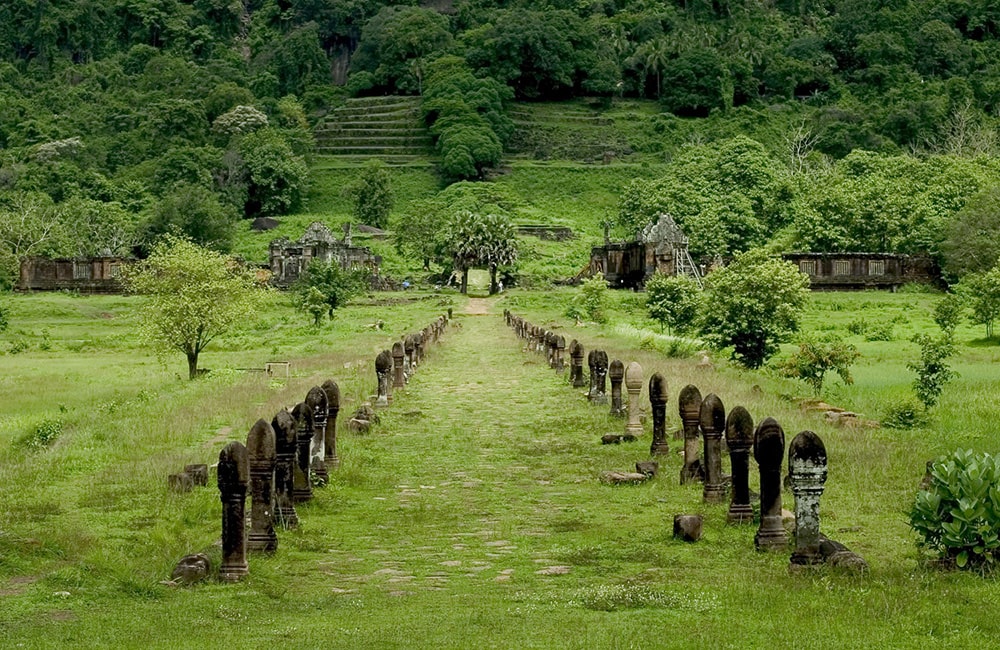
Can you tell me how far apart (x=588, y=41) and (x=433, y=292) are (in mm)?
86312

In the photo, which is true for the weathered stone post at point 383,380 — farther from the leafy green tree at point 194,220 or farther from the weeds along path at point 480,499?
the leafy green tree at point 194,220

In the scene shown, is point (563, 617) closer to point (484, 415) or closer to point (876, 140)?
point (484, 415)

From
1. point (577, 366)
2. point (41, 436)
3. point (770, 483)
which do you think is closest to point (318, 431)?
point (41, 436)

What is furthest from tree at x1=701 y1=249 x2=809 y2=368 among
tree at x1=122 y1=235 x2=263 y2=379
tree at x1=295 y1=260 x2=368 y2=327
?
tree at x1=295 y1=260 x2=368 y2=327

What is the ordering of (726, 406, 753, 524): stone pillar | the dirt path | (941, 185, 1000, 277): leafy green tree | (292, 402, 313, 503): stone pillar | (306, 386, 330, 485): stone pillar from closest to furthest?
(726, 406, 753, 524): stone pillar
(292, 402, 313, 503): stone pillar
(306, 386, 330, 485): stone pillar
(941, 185, 1000, 277): leafy green tree
the dirt path

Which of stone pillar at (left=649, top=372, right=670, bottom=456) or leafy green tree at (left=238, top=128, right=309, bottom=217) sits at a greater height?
leafy green tree at (left=238, top=128, right=309, bottom=217)

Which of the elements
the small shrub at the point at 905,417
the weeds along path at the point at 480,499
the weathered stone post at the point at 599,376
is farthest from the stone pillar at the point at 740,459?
the weathered stone post at the point at 599,376

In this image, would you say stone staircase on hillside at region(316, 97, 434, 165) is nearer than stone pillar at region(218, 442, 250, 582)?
No

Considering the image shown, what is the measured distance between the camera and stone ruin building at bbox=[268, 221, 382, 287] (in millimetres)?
80875

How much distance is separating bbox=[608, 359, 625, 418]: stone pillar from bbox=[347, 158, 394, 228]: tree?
84858mm

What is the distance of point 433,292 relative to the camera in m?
76.7

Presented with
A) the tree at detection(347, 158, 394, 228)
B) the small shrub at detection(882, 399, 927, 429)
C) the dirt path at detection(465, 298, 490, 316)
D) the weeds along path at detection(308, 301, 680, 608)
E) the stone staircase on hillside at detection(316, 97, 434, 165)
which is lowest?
the weeds along path at detection(308, 301, 680, 608)

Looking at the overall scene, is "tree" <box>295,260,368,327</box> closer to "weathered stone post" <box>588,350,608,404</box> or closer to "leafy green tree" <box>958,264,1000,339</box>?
"leafy green tree" <box>958,264,1000,339</box>

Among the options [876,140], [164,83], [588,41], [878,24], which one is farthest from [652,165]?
[164,83]
